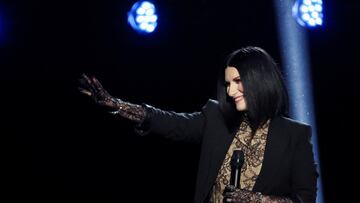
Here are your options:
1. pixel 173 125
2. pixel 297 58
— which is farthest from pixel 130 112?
pixel 297 58

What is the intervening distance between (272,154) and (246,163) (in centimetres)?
13

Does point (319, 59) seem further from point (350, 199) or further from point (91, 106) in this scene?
point (91, 106)

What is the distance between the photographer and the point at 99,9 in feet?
13.7

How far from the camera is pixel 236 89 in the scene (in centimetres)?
240

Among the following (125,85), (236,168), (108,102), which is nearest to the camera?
(236,168)

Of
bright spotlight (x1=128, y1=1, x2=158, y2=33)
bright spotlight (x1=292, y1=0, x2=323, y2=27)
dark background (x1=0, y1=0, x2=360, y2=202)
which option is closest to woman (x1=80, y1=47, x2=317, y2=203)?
dark background (x1=0, y1=0, x2=360, y2=202)

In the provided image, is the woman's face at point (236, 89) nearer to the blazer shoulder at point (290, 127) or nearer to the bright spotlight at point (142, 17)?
the blazer shoulder at point (290, 127)

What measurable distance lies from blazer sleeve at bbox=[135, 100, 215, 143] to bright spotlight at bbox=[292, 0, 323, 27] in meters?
2.53

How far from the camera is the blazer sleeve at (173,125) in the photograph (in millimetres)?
2473

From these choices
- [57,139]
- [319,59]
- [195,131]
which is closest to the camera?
[195,131]

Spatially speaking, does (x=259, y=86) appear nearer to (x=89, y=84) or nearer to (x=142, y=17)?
(x=89, y=84)

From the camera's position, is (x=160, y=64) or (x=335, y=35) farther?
(x=335, y=35)

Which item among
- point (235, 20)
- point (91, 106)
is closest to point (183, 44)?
point (235, 20)

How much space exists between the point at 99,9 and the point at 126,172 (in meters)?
1.39
